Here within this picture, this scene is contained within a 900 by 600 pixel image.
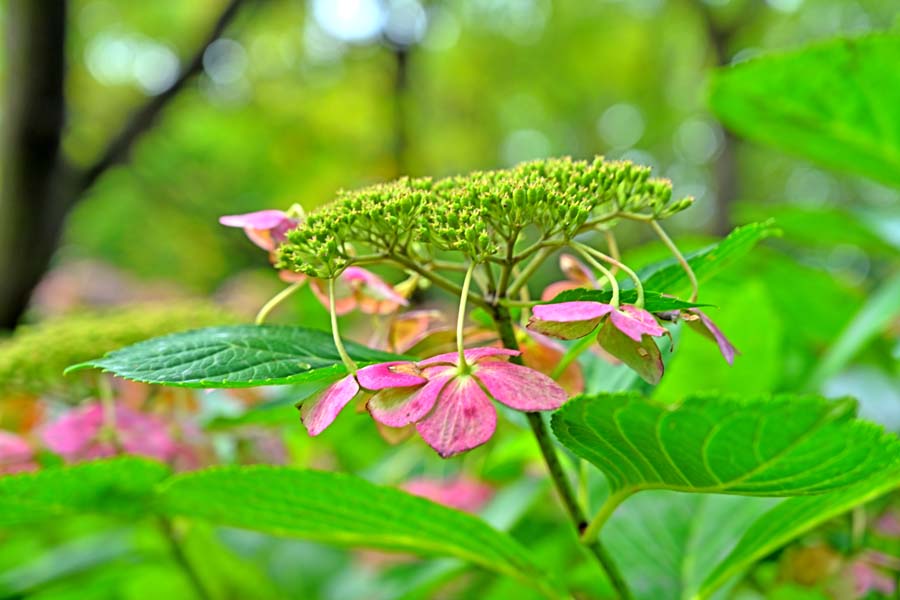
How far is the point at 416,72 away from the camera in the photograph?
6.29m

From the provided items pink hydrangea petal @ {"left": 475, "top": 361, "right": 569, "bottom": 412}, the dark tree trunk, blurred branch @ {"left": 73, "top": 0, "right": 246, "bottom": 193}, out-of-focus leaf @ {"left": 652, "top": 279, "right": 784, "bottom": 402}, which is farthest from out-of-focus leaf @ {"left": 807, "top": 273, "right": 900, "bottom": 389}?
blurred branch @ {"left": 73, "top": 0, "right": 246, "bottom": 193}

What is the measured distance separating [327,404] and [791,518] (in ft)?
0.97

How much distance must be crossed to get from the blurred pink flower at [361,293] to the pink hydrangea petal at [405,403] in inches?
5.7

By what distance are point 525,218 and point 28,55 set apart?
1.97 metres

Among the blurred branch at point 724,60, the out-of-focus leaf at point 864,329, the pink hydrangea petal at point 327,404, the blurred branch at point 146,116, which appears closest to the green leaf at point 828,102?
the out-of-focus leaf at point 864,329

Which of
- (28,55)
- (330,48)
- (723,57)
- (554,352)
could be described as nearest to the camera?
(554,352)

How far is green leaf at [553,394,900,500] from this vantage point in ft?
1.12

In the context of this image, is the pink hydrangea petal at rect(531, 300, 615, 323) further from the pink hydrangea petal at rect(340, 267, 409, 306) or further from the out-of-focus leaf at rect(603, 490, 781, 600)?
the out-of-focus leaf at rect(603, 490, 781, 600)

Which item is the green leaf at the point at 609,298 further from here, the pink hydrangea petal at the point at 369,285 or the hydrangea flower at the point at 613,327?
the pink hydrangea petal at the point at 369,285

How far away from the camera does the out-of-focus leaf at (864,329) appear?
2.43ft

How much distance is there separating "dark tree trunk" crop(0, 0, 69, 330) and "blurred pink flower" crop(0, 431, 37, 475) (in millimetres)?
1285

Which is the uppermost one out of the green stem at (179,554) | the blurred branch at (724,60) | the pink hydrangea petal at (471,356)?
the blurred branch at (724,60)

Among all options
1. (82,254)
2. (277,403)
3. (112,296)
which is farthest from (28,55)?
(82,254)

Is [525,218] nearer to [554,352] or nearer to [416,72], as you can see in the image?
[554,352]
